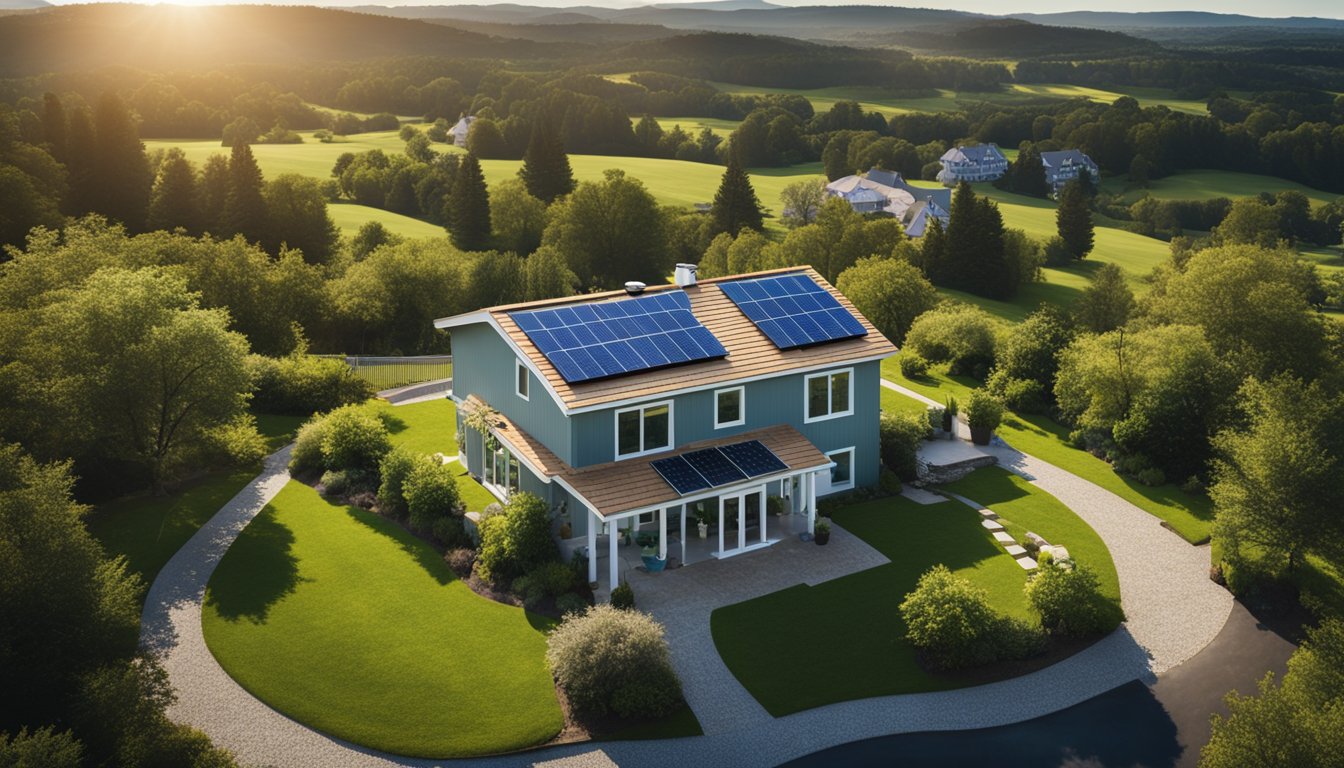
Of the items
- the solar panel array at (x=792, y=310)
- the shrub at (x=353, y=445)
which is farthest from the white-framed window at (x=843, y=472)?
the shrub at (x=353, y=445)

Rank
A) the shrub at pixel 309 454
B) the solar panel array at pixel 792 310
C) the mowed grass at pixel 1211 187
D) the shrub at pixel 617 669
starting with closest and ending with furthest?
the shrub at pixel 617 669 < the solar panel array at pixel 792 310 < the shrub at pixel 309 454 < the mowed grass at pixel 1211 187

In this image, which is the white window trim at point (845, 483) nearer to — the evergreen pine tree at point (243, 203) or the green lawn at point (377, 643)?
the green lawn at point (377, 643)

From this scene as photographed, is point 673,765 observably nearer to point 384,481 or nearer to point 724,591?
point 724,591

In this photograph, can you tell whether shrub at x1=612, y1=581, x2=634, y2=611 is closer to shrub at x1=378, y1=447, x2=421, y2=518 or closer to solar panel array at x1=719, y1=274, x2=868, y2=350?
shrub at x1=378, y1=447, x2=421, y2=518

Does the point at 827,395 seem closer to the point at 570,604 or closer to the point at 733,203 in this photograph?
the point at 570,604

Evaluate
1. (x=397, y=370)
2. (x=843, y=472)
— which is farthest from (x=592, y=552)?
(x=397, y=370)

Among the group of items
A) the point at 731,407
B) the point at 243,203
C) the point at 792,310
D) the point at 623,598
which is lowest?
the point at 623,598
